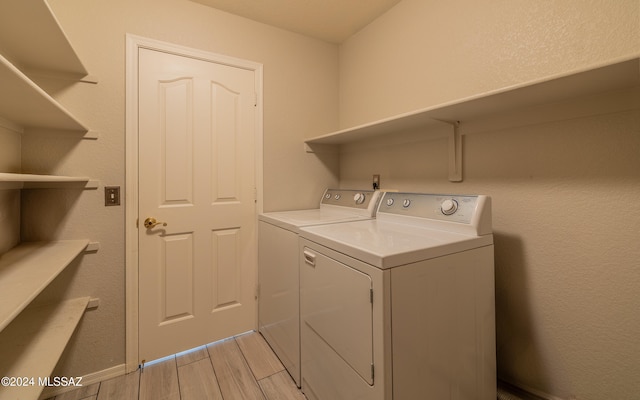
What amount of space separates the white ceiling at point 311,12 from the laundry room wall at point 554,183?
44cm

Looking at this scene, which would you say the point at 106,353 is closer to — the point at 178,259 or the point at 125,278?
the point at 125,278

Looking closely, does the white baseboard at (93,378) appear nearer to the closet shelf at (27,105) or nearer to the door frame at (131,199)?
the door frame at (131,199)

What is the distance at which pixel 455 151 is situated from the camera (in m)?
1.55

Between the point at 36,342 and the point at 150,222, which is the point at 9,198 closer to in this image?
the point at 150,222

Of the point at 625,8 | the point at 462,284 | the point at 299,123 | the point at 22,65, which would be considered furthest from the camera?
the point at 299,123

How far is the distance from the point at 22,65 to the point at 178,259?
132cm

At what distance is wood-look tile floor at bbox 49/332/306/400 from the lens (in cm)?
145

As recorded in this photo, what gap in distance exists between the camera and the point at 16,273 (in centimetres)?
102

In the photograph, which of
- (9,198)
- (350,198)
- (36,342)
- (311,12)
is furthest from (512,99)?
(9,198)

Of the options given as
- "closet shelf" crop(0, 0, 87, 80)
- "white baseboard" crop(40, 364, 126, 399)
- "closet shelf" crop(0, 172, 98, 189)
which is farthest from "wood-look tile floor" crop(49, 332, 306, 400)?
"closet shelf" crop(0, 0, 87, 80)

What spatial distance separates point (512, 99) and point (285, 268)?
1435mm

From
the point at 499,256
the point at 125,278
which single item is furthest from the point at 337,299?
the point at 125,278

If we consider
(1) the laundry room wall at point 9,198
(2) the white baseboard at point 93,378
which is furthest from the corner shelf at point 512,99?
(2) the white baseboard at point 93,378

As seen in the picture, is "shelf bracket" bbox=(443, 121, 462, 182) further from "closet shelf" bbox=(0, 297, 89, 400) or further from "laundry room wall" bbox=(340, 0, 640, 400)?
"closet shelf" bbox=(0, 297, 89, 400)
